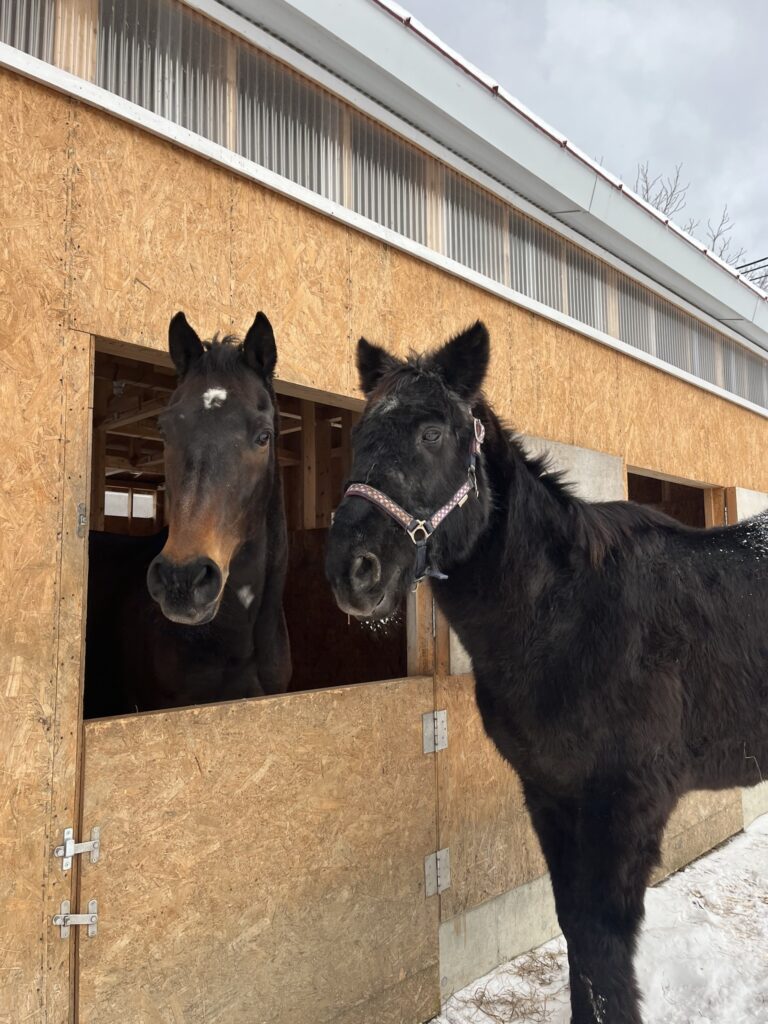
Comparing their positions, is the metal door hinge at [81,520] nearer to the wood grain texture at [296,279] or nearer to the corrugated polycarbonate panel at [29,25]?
the wood grain texture at [296,279]

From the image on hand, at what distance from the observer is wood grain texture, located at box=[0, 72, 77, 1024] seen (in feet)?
6.61

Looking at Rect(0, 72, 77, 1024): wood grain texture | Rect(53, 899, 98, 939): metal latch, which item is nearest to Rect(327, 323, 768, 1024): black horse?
Rect(0, 72, 77, 1024): wood grain texture

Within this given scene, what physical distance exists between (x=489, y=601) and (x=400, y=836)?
4.46 feet

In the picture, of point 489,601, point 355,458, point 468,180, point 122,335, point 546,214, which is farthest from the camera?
point 546,214

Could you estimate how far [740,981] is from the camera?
132 inches

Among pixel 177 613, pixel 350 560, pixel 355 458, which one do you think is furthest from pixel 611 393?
pixel 177 613

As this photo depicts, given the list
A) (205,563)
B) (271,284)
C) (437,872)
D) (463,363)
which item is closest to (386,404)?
(463,363)

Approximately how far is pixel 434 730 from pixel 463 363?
1898mm

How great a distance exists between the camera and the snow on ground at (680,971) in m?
3.12

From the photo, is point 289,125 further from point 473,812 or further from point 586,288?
point 473,812

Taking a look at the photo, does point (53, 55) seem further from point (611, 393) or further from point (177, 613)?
point (611, 393)

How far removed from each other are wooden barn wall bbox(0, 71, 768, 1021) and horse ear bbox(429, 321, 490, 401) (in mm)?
829

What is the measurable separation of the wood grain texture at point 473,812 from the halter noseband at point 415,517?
139 centimetres

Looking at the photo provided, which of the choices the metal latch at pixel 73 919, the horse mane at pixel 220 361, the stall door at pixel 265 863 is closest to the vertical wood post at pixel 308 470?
the stall door at pixel 265 863
